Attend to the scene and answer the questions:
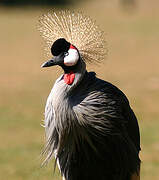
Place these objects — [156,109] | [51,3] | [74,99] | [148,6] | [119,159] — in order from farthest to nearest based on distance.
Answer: [51,3]
[148,6]
[156,109]
[119,159]
[74,99]

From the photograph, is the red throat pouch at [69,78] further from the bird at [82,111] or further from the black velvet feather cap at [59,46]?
the black velvet feather cap at [59,46]

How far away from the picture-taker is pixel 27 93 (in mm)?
10047

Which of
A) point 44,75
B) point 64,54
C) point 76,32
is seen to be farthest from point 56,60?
point 44,75

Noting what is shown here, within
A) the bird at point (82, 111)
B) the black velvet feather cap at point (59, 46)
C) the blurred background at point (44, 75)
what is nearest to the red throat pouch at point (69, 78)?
the bird at point (82, 111)

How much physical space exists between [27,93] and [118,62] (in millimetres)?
3928

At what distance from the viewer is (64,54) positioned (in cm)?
305

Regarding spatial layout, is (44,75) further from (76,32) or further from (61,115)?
(61,115)

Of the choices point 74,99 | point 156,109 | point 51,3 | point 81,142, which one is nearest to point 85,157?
point 81,142

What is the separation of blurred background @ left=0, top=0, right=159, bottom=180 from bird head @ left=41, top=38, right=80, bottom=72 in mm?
349

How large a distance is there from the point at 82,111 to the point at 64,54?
0.32 metres

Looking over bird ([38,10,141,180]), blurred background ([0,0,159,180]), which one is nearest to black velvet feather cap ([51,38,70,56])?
bird ([38,10,141,180])

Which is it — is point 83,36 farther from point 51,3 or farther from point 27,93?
point 51,3

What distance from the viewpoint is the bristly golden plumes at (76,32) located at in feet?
10.4

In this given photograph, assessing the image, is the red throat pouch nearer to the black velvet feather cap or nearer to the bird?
the bird
